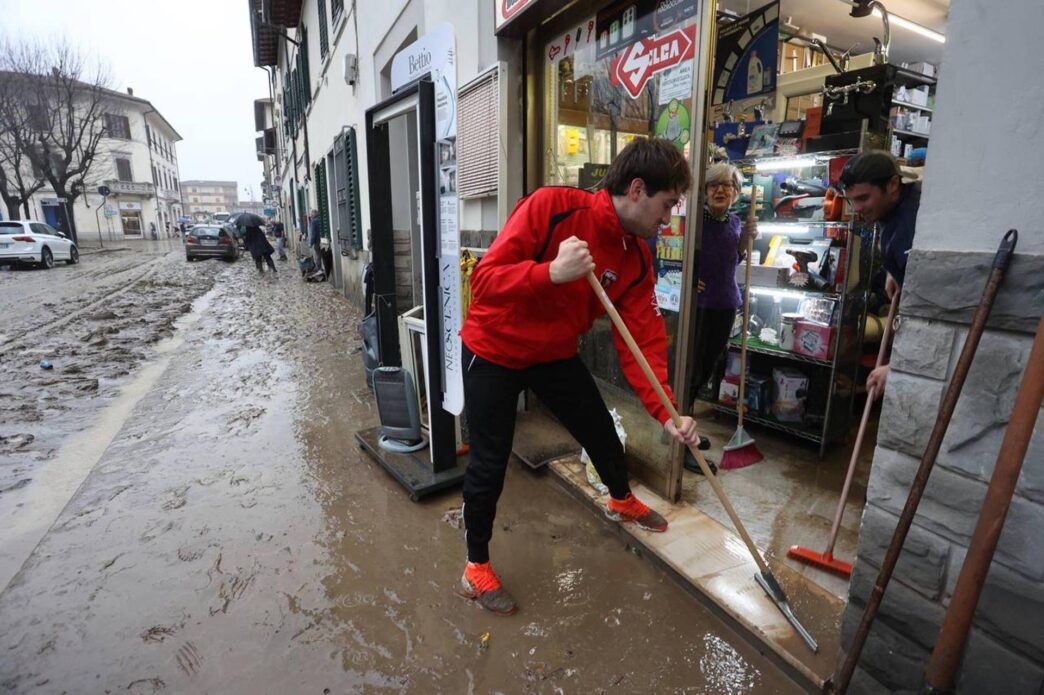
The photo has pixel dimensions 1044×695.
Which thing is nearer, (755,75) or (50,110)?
(755,75)

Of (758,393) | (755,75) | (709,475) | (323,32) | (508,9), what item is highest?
(323,32)

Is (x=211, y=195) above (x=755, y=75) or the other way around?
above

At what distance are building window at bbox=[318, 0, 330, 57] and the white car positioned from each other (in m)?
12.1

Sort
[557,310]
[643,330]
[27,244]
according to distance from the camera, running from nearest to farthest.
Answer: [557,310]
[643,330]
[27,244]

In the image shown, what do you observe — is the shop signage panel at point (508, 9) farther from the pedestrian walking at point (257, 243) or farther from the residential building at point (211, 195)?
the residential building at point (211, 195)

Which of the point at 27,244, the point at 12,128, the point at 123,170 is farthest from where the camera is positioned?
the point at 123,170

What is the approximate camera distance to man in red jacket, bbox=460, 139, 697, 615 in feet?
6.66

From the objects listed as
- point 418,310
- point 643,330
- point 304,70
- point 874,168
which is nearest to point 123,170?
point 304,70

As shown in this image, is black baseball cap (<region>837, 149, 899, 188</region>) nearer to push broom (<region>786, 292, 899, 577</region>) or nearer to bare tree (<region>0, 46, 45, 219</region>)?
push broom (<region>786, 292, 899, 577</region>)

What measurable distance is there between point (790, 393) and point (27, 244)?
21.6 m

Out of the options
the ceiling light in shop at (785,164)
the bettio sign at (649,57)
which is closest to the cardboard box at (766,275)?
the ceiling light in shop at (785,164)

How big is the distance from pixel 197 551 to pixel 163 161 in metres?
62.0

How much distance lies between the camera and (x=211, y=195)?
411 ft

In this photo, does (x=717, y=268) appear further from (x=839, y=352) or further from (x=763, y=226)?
(x=839, y=352)
